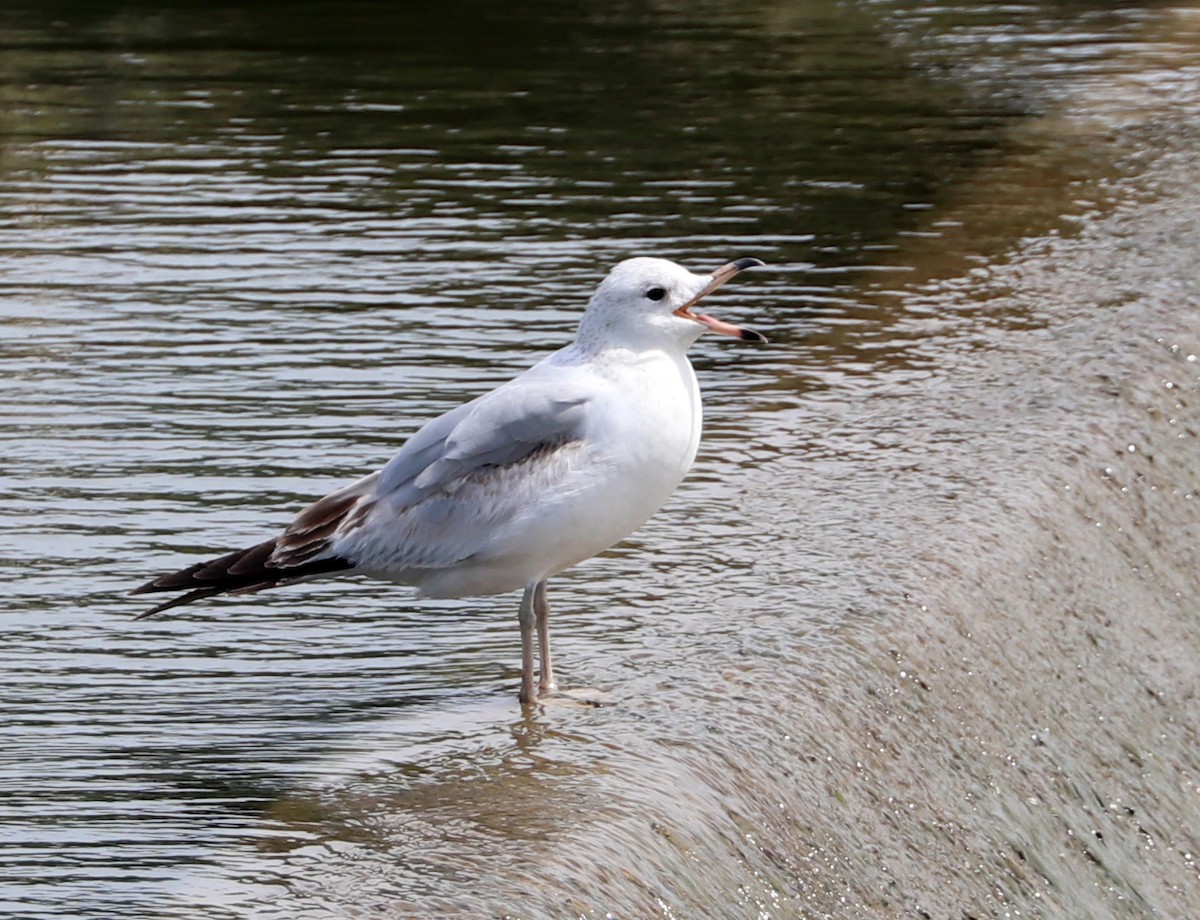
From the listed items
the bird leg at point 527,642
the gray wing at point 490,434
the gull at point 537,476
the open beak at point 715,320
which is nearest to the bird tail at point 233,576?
the gull at point 537,476

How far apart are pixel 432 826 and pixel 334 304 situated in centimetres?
482

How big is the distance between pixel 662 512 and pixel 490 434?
1.81 metres

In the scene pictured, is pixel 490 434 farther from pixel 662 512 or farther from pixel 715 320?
pixel 662 512

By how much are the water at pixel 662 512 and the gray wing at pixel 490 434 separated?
565mm

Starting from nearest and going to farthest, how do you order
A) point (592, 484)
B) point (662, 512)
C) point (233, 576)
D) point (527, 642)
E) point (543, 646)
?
point (592, 484), point (233, 576), point (527, 642), point (543, 646), point (662, 512)

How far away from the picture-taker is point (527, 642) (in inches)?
212

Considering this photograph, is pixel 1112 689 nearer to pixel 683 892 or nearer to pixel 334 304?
pixel 683 892

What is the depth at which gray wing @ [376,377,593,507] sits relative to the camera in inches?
206

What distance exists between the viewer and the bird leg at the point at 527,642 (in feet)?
17.5

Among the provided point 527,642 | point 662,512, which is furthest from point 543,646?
point 662,512

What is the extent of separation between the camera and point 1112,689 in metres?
7.00

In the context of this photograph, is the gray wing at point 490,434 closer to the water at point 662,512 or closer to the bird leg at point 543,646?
the bird leg at point 543,646

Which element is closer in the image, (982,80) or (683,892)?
(683,892)

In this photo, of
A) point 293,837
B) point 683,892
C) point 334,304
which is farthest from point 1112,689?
point 334,304
